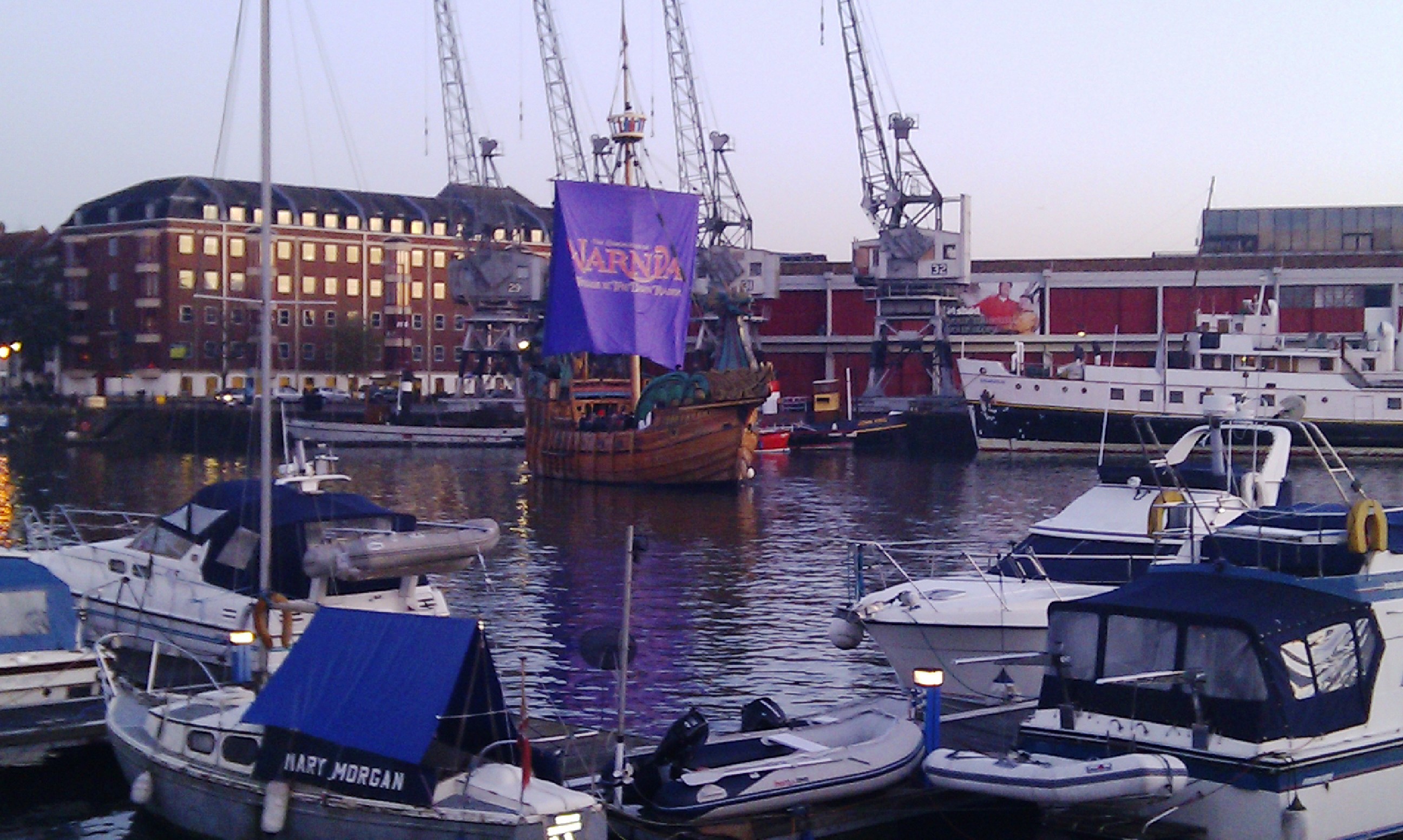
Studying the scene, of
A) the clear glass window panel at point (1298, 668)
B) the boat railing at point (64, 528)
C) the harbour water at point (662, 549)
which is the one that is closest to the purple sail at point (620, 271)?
the harbour water at point (662, 549)

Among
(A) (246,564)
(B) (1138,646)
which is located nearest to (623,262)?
(A) (246,564)

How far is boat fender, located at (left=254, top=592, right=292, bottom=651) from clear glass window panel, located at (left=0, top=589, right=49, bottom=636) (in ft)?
7.43

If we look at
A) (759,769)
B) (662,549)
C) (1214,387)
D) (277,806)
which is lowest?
(662,549)

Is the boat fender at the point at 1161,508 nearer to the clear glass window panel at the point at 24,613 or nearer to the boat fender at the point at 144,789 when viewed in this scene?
the boat fender at the point at 144,789

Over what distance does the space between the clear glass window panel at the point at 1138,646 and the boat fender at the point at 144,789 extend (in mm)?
8170

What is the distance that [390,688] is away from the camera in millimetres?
11227

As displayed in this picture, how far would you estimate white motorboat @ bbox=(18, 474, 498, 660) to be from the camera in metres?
16.0

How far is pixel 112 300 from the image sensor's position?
88.9m

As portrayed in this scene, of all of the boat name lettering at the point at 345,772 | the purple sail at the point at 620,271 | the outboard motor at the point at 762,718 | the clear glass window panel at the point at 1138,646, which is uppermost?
the purple sail at the point at 620,271

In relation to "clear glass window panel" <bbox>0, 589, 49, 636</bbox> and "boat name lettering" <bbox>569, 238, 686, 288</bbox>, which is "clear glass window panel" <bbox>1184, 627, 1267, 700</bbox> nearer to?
"clear glass window panel" <bbox>0, 589, 49, 636</bbox>

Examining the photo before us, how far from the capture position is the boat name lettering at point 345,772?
10.9 metres

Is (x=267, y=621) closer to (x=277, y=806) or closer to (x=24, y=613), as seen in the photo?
(x=24, y=613)

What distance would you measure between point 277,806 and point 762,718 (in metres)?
4.35

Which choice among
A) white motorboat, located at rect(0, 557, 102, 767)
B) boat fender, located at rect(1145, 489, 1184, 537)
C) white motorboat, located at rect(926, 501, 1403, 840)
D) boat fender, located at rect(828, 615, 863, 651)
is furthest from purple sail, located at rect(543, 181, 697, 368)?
white motorboat, located at rect(926, 501, 1403, 840)
